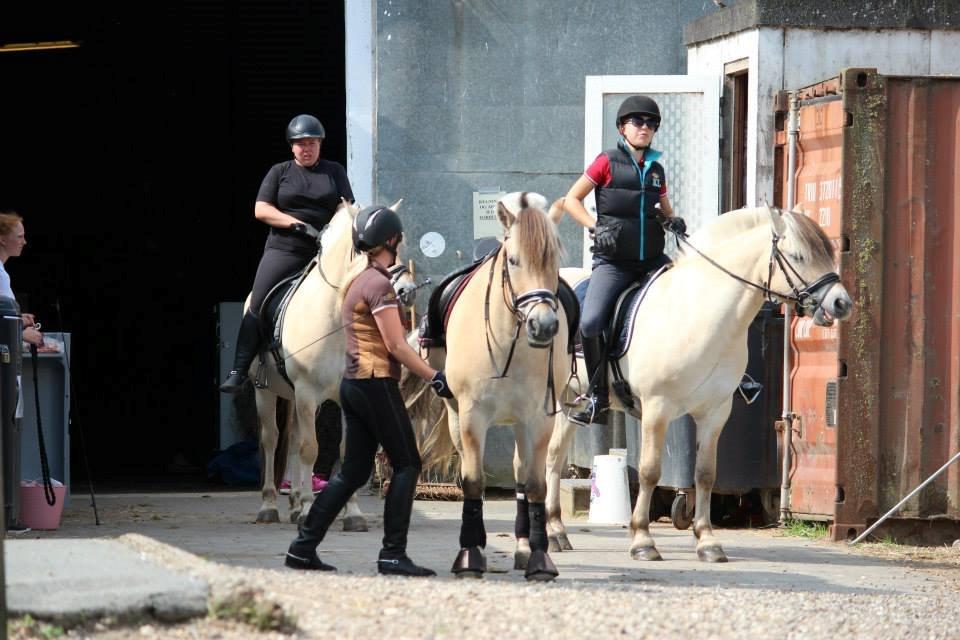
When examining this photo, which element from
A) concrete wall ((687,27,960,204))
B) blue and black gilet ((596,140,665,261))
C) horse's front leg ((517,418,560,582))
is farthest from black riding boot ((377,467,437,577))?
concrete wall ((687,27,960,204))

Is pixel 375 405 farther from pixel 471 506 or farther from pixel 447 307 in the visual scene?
pixel 447 307

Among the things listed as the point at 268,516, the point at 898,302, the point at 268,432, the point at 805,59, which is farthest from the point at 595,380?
the point at 805,59

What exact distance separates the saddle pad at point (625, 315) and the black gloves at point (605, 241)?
0.29 meters

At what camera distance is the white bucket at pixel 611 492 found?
38.3 ft

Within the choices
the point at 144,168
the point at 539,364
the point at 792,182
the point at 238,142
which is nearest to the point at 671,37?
the point at 792,182

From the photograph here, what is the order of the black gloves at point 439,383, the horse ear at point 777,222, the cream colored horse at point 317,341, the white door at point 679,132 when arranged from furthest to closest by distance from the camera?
the white door at point 679,132, the cream colored horse at point 317,341, the horse ear at point 777,222, the black gloves at point 439,383

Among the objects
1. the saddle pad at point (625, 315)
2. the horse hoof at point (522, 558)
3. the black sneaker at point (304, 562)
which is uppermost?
the saddle pad at point (625, 315)

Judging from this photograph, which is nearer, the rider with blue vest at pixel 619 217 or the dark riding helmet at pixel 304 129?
the rider with blue vest at pixel 619 217

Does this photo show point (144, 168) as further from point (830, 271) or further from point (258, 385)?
point (830, 271)

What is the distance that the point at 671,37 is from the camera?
13.8 m

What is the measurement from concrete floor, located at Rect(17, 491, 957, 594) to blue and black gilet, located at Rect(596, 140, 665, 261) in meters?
1.93

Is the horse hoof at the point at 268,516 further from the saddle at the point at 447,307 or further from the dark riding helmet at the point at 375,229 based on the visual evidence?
the dark riding helmet at the point at 375,229

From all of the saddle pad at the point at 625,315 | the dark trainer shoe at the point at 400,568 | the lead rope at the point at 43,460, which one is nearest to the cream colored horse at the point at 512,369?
the dark trainer shoe at the point at 400,568

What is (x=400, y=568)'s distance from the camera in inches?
304
